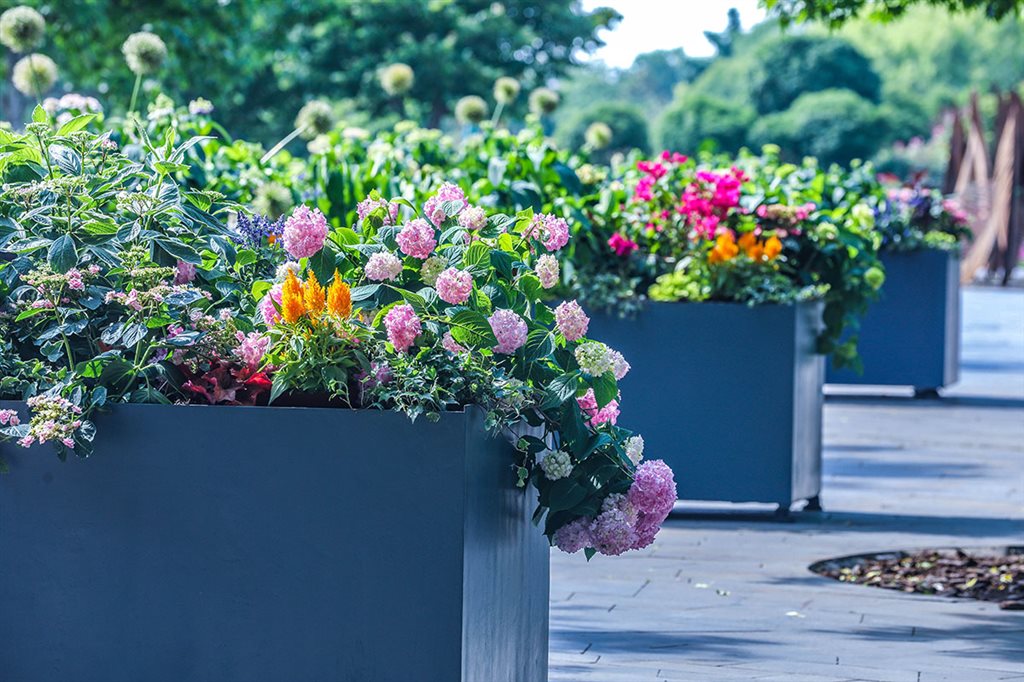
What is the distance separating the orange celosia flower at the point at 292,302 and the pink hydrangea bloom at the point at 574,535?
2.26 feet

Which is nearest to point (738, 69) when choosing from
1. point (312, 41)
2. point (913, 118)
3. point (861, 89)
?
point (861, 89)

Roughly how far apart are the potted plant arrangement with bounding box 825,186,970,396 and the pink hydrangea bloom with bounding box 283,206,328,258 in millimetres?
9348

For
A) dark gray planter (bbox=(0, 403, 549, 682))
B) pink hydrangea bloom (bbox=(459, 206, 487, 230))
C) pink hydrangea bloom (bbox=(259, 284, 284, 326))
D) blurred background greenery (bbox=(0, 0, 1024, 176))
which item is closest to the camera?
dark gray planter (bbox=(0, 403, 549, 682))

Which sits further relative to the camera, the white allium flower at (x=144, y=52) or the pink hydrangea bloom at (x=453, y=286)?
the white allium flower at (x=144, y=52)

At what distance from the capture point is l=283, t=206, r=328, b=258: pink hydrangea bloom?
3443mm

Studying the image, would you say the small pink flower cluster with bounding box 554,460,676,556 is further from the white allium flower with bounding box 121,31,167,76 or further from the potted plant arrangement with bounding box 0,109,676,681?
the white allium flower with bounding box 121,31,167,76

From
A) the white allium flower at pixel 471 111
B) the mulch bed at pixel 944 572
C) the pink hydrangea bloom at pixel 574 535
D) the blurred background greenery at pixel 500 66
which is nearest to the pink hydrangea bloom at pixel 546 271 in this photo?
the pink hydrangea bloom at pixel 574 535

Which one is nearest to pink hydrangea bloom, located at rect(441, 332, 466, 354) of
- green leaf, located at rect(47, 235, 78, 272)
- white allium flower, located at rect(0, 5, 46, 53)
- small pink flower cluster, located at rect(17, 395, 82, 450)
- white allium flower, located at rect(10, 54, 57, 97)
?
small pink flower cluster, located at rect(17, 395, 82, 450)

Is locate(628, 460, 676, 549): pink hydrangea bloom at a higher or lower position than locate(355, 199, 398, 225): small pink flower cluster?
lower

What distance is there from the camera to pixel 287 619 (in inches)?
121

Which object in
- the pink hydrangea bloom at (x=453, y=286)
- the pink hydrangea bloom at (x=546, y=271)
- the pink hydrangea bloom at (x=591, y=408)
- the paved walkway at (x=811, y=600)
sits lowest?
the paved walkway at (x=811, y=600)

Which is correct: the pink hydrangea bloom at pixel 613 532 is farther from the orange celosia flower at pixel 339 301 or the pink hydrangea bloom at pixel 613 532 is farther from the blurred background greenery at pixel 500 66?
the blurred background greenery at pixel 500 66

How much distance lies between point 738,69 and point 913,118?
37641mm

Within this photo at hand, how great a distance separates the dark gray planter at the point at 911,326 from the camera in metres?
12.6
